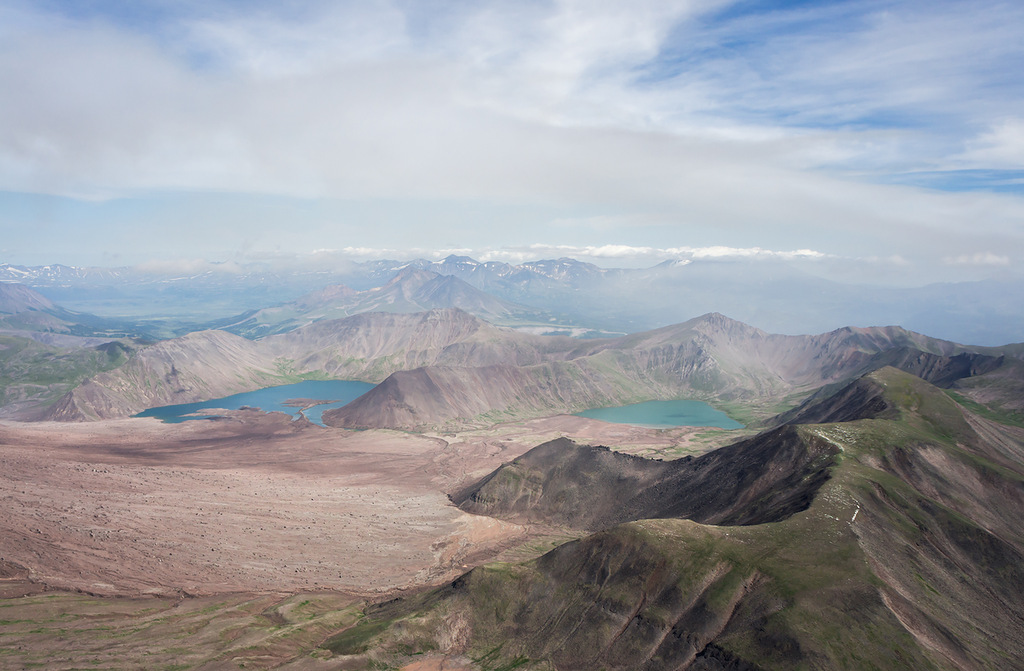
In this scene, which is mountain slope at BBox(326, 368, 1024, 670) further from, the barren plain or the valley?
the barren plain

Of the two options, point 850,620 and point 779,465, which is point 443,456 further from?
point 850,620

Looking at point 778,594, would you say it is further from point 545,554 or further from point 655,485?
point 655,485

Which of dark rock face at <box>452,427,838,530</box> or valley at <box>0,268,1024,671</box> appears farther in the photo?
dark rock face at <box>452,427,838,530</box>

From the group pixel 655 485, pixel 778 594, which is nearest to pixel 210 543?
pixel 655 485

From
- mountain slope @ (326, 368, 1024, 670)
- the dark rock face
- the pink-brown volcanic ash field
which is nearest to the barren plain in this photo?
the pink-brown volcanic ash field

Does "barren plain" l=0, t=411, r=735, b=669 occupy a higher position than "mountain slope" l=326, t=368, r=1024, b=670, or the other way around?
"mountain slope" l=326, t=368, r=1024, b=670

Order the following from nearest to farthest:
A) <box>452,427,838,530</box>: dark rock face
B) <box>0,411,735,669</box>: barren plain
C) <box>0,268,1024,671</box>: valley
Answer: <box>0,268,1024,671</box>: valley → <box>0,411,735,669</box>: barren plain → <box>452,427,838,530</box>: dark rock face
